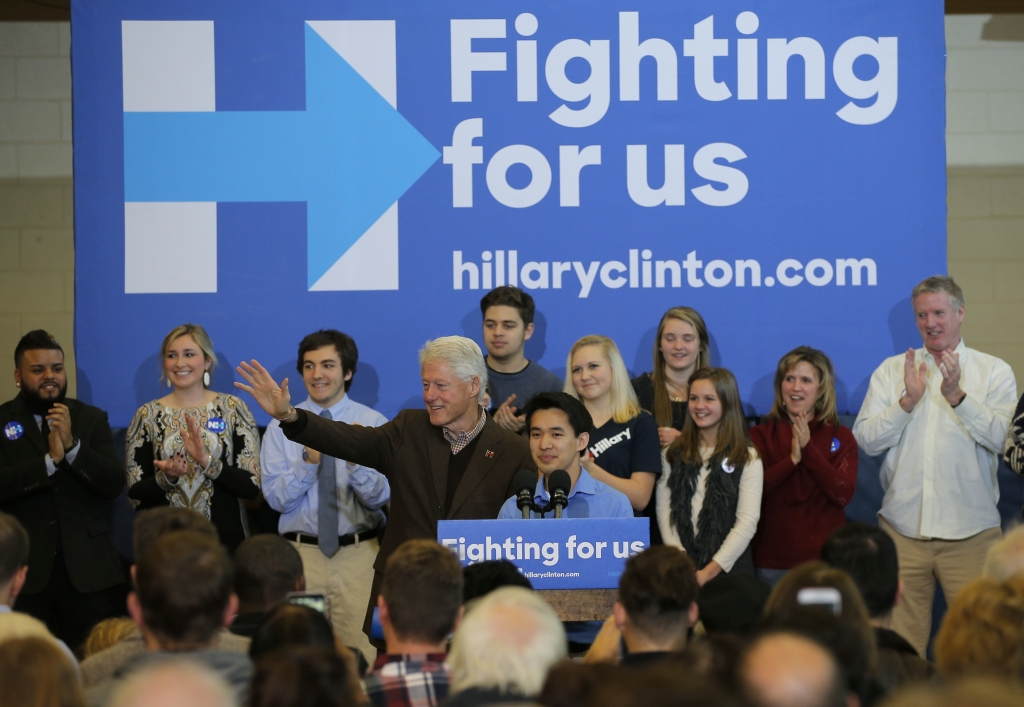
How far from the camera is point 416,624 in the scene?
2.34 metres

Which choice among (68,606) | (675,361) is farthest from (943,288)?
(68,606)

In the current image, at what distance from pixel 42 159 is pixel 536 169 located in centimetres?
338

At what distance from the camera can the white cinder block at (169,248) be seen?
5.22 m

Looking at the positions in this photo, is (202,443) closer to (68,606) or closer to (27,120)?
(68,606)

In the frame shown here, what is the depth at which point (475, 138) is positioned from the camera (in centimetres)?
530

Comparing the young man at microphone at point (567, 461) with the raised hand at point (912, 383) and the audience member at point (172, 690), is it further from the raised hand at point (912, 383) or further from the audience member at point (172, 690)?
the audience member at point (172, 690)

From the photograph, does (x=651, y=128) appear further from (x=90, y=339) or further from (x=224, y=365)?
(x=90, y=339)

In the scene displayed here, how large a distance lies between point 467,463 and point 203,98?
8.14 ft

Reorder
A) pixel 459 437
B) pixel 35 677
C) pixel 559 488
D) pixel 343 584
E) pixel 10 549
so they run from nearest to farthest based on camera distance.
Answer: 1. pixel 35 677
2. pixel 10 549
3. pixel 559 488
4. pixel 459 437
5. pixel 343 584

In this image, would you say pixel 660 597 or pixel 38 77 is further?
pixel 38 77

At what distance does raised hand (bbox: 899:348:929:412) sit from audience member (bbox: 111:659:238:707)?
12.0ft

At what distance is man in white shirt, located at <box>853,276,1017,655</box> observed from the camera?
15.5 ft

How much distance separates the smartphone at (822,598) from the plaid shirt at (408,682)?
0.74m

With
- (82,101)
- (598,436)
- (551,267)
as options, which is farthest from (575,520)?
(82,101)
